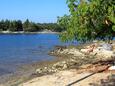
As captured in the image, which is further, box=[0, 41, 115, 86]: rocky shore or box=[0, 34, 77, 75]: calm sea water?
box=[0, 34, 77, 75]: calm sea water

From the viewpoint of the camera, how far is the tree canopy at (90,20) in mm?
12367

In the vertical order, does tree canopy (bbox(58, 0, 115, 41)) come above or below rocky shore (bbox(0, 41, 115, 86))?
above

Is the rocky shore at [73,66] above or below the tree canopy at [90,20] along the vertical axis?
below

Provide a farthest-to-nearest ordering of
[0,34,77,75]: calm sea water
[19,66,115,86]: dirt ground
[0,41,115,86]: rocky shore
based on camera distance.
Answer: [0,34,77,75]: calm sea water → [0,41,115,86]: rocky shore → [19,66,115,86]: dirt ground

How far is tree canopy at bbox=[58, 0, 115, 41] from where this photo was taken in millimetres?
12367

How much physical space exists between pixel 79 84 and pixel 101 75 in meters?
2.55

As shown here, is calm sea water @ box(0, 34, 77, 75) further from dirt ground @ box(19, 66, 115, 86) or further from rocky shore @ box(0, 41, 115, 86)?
rocky shore @ box(0, 41, 115, 86)

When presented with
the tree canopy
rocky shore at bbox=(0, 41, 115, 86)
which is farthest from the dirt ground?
the tree canopy

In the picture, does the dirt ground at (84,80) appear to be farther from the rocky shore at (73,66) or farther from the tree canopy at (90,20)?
the tree canopy at (90,20)

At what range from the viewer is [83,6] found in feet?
41.7

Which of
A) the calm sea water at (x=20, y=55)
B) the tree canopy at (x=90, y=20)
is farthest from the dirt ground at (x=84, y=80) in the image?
the tree canopy at (x=90, y=20)

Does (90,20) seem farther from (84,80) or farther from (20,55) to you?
(20,55)

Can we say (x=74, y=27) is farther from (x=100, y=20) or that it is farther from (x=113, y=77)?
(x=113, y=77)

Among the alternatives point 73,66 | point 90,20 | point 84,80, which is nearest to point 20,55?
point 73,66
